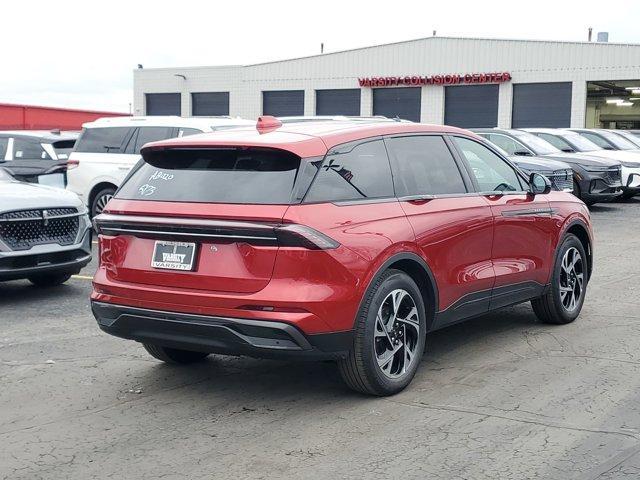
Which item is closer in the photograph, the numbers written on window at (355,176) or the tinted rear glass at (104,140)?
the numbers written on window at (355,176)

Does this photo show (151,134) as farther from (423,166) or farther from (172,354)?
(423,166)

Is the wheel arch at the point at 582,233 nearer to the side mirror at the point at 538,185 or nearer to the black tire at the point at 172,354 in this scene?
the side mirror at the point at 538,185

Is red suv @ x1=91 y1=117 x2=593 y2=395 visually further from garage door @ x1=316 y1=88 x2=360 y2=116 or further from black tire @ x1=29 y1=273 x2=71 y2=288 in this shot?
garage door @ x1=316 y1=88 x2=360 y2=116

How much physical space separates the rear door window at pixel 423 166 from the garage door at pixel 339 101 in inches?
1579

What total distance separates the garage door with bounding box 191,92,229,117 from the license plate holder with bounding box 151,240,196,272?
46.1 metres

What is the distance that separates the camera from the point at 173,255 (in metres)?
5.29

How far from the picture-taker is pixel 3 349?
6941 millimetres

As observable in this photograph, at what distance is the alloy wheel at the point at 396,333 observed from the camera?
548 centimetres

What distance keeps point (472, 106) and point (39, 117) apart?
68.2 feet

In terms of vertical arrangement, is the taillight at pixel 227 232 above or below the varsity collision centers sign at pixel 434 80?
below

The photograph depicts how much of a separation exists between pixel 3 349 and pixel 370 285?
3248mm

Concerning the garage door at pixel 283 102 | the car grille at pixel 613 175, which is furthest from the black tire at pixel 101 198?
the garage door at pixel 283 102

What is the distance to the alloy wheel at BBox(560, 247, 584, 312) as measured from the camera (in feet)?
24.8

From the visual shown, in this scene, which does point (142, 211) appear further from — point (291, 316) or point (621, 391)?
point (621, 391)
